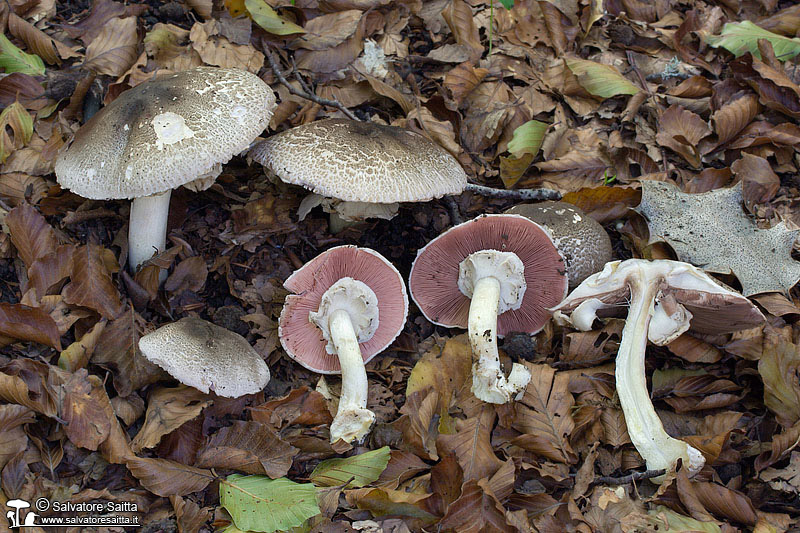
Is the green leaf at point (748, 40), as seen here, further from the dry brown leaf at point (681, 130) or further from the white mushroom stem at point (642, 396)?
the white mushroom stem at point (642, 396)

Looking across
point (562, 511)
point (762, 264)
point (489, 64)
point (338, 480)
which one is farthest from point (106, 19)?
point (762, 264)

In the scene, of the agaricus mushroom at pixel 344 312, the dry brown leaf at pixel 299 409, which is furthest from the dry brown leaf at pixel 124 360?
the agaricus mushroom at pixel 344 312

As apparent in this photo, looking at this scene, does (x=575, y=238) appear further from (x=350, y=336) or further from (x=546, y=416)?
(x=350, y=336)

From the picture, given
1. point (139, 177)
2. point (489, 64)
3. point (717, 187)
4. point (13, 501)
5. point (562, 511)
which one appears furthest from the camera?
point (489, 64)

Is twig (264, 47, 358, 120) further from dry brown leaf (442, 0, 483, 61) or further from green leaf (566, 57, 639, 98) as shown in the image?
green leaf (566, 57, 639, 98)

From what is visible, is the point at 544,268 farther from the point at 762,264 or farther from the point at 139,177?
the point at 139,177

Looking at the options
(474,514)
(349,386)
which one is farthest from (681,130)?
(474,514)

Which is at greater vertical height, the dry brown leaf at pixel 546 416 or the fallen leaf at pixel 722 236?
the fallen leaf at pixel 722 236
